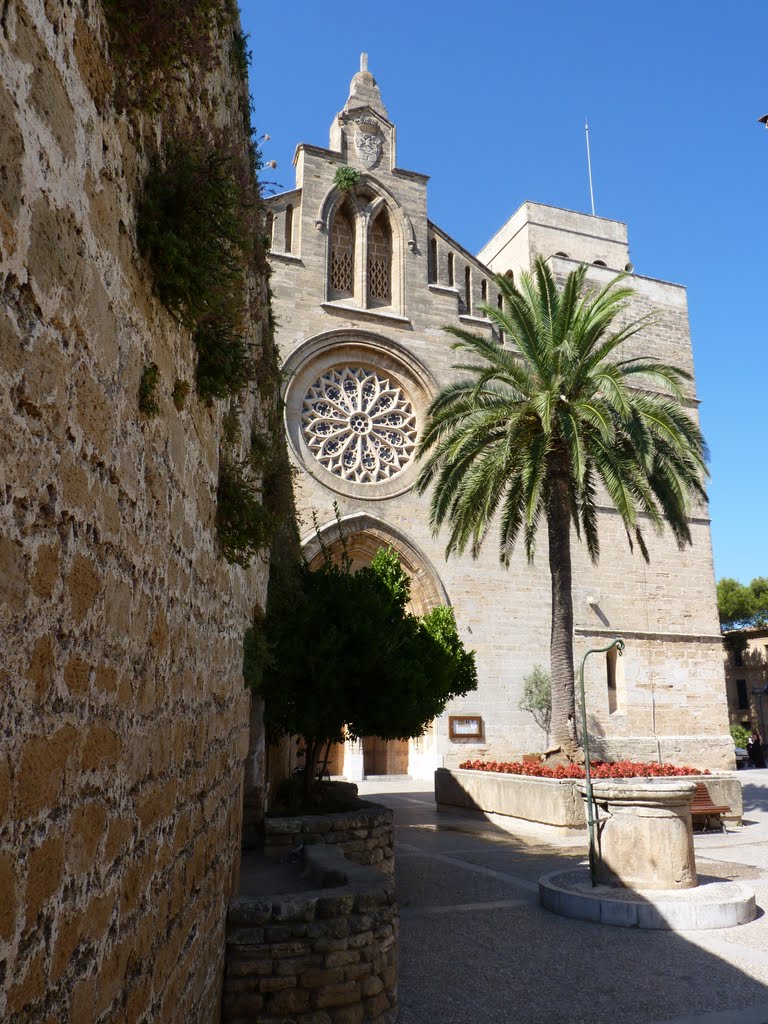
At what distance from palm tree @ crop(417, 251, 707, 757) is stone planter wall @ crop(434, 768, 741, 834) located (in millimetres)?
1089

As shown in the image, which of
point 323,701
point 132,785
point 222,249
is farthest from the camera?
point 323,701

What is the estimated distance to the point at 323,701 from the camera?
791 centimetres

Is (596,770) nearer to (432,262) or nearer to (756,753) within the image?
(432,262)

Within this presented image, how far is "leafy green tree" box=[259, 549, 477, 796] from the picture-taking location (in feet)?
25.8

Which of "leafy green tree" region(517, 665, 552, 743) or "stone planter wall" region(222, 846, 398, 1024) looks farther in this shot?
"leafy green tree" region(517, 665, 552, 743)

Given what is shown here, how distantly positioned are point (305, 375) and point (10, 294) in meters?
17.1

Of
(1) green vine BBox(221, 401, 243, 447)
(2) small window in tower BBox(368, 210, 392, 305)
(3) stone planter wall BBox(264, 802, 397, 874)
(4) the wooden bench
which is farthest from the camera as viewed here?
(2) small window in tower BBox(368, 210, 392, 305)

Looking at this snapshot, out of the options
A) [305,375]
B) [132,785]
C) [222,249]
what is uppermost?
[305,375]

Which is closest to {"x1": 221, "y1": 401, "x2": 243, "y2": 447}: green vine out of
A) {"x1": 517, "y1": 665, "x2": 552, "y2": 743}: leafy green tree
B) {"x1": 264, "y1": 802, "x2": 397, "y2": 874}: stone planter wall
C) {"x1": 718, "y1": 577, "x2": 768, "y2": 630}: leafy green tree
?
{"x1": 264, "y1": 802, "x2": 397, "y2": 874}: stone planter wall

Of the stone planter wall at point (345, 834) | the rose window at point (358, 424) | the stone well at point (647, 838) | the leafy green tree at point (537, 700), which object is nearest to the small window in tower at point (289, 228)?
the rose window at point (358, 424)

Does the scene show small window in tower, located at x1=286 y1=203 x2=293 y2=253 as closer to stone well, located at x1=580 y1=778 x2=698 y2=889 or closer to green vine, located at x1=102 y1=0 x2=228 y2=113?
stone well, located at x1=580 y1=778 x2=698 y2=889

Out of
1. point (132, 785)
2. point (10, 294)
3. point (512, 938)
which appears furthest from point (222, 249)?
point (512, 938)

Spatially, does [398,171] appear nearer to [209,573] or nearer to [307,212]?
[307,212]

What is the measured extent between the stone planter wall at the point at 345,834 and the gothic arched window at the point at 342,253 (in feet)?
45.8
